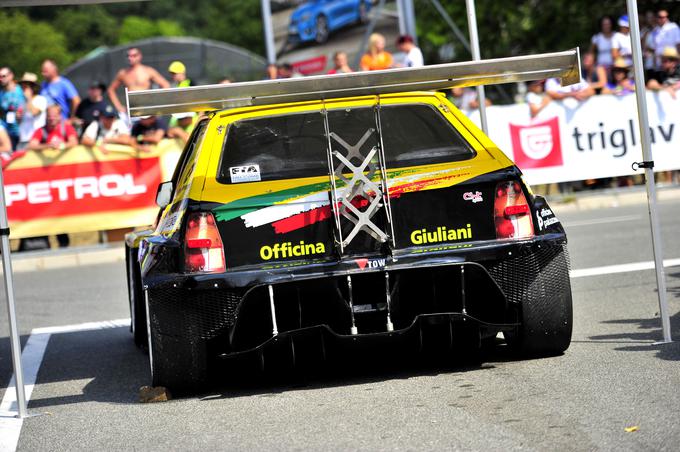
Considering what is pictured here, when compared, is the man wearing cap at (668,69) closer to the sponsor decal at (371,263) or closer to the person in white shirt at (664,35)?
the person in white shirt at (664,35)

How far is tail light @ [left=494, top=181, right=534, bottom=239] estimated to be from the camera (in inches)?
Result: 266

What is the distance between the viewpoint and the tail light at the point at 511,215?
6.75 metres

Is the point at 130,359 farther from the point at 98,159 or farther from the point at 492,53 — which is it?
the point at 492,53

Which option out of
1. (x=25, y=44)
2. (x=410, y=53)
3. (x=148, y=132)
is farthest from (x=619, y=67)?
(x=25, y=44)

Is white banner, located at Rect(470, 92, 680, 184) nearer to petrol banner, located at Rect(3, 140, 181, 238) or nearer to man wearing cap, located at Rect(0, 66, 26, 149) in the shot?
petrol banner, located at Rect(3, 140, 181, 238)

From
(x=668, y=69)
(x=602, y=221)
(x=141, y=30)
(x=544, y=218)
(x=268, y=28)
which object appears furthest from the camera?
(x=141, y=30)

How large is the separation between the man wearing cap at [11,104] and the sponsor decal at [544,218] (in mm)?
11890

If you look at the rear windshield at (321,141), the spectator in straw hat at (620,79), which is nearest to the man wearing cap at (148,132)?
the spectator in straw hat at (620,79)

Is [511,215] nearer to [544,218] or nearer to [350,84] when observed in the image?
[544,218]

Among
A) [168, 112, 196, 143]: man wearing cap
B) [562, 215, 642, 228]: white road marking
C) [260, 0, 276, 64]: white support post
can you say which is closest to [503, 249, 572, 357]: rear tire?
[562, 215, 642, 228]: white road marking

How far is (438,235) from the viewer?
673cm

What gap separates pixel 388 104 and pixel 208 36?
104 meters

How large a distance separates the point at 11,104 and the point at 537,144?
7.39 meters

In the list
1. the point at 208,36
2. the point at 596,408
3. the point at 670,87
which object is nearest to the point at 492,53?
the point at 670,87
